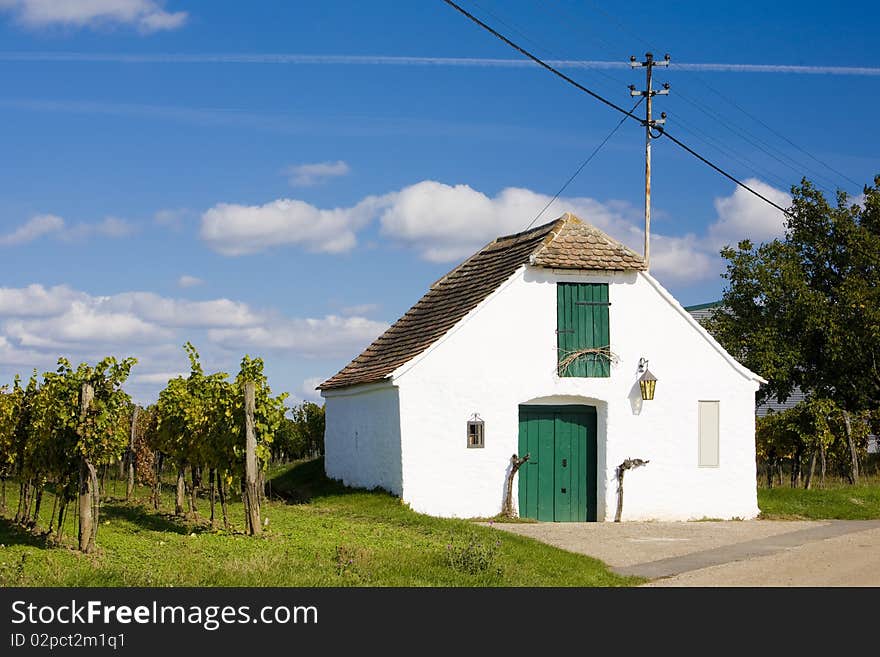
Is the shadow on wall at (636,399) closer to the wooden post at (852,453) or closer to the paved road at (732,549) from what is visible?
the paved road at (732,549)

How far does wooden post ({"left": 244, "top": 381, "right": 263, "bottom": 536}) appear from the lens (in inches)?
658

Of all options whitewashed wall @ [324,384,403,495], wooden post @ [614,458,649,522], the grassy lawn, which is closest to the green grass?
wooden post @ [614,458,649,522]

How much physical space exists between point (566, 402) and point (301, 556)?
10085mm

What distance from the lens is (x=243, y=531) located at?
A: 17500 millimetres

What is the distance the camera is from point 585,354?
22.9m

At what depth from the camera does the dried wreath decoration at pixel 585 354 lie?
74.7 ft

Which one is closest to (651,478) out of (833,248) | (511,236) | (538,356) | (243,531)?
(538,356)

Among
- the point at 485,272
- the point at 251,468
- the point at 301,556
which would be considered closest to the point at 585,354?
the point at 485,272

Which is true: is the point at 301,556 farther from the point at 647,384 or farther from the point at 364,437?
the point at 647,384

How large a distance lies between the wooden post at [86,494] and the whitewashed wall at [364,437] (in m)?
7.75

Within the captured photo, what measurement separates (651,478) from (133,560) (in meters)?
12.6

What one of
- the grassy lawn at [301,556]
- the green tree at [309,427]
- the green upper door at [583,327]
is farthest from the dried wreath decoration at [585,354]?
the green tree at [309,427]

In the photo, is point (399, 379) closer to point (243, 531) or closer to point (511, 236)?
point (243, 531)

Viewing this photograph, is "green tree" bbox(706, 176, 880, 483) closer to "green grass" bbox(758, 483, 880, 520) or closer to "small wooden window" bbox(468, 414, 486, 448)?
"green grass" bbox(758, 483, 880, 520)
